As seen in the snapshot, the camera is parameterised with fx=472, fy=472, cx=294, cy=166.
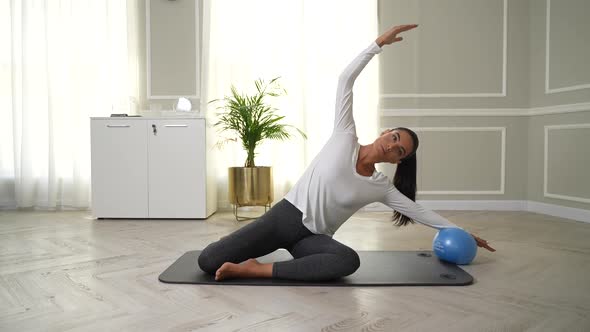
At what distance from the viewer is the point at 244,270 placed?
78.6 inches

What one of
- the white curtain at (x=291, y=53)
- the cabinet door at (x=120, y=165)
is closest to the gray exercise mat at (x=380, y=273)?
the cabinet door at (x=120, y=165)

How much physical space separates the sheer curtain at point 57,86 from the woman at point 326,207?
275 centimetres

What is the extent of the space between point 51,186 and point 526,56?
14.8 feet

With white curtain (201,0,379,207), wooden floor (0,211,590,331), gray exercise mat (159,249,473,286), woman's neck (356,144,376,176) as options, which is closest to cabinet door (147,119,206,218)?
white curtain (201,0,379,207)

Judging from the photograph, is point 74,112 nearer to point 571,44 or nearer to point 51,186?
point 51,186

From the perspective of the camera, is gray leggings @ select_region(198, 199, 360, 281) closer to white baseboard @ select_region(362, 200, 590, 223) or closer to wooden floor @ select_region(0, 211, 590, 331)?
wooden floor @ select_region(0, 211, 590, 331)

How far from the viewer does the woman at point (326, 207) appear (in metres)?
1.98

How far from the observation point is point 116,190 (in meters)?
3.76

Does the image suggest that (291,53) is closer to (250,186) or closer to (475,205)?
(250,186)

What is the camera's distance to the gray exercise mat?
1962 mm

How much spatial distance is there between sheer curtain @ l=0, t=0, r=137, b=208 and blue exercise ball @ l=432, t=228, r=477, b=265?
3145 millimetres

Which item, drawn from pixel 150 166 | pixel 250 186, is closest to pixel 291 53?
pixel 250 186

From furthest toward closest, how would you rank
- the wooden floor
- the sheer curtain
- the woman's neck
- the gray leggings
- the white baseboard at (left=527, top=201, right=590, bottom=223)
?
the sheer curtain
the white baseboard at (left=527, top=201, right=590, bottom=223)
the woman's neck
the gray leggings
the wooden floor

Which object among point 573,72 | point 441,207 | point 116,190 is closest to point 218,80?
point 116,190
